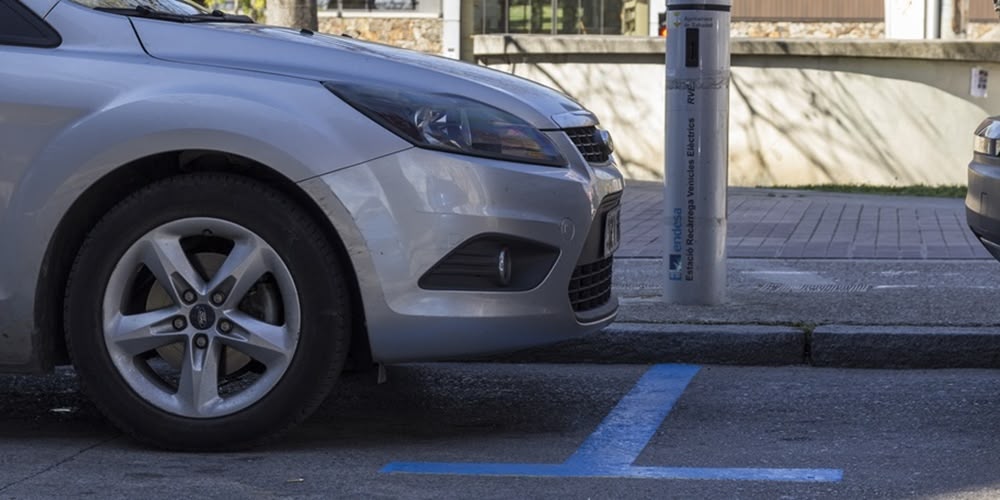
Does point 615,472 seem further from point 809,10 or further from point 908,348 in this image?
point 809,10

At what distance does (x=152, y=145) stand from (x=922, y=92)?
11.4 m

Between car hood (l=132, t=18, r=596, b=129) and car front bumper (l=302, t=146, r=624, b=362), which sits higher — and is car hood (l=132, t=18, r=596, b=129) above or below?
above

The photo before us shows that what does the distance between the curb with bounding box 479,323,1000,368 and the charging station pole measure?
582 millimetres

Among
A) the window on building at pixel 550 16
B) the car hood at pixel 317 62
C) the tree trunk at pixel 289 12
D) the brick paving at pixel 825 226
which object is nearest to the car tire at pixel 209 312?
the car hood at pixel 317 62

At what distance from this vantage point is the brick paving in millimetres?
9305

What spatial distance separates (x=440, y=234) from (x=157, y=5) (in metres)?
1.40

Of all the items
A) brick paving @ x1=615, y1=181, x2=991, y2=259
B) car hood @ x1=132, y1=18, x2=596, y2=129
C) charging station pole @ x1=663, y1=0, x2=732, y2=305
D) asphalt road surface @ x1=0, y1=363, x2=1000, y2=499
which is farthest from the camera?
brick paving @ x1=615, y1=181, x2=991, y2=259

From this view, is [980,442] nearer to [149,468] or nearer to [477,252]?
[477,252]

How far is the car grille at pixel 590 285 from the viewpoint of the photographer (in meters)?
5.06

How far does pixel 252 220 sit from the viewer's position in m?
4.77

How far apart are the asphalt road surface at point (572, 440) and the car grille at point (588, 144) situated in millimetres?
863

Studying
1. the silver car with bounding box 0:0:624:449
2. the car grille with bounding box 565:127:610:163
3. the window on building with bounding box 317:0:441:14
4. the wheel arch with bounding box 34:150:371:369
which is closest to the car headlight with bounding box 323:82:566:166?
the silver car with bounding box 0:0:624:449

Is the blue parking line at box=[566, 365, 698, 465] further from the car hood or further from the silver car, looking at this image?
the car hood

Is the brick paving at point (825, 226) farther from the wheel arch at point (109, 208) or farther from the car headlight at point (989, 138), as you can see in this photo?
the wheel arch at point (109, 208)
